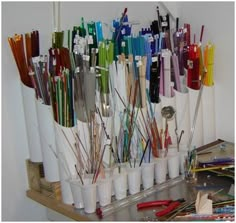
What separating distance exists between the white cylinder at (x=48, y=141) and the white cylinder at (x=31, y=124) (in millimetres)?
35

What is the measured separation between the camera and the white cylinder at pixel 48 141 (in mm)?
1109

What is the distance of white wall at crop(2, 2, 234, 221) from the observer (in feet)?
3.77

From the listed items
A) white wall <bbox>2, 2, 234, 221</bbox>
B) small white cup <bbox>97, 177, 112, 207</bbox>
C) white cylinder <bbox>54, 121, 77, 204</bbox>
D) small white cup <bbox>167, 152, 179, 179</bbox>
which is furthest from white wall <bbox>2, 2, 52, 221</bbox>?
small white cup <bbox>167, 152, 179, 179</bbox>

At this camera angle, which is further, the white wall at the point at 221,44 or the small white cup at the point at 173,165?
the white wall at the point at 221,44

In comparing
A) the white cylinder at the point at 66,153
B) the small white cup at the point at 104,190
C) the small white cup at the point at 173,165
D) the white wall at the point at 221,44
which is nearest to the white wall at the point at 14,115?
the white cylinder at the point at 66,153

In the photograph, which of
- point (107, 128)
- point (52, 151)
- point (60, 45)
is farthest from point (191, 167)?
point (60, 45)

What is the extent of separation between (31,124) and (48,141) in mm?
77

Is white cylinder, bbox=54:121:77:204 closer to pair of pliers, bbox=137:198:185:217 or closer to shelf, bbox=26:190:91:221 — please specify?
shelf, bbox=26:190:91:221

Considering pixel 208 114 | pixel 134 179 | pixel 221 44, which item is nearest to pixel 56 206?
pixel 134 179

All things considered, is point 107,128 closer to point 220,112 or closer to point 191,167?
point 191,167

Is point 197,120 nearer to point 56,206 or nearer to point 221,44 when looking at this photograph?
point 221,44

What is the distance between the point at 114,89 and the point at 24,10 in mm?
337

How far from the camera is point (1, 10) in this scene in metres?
1.12

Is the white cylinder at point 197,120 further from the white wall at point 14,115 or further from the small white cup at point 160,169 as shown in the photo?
the white wall at point 14,115
